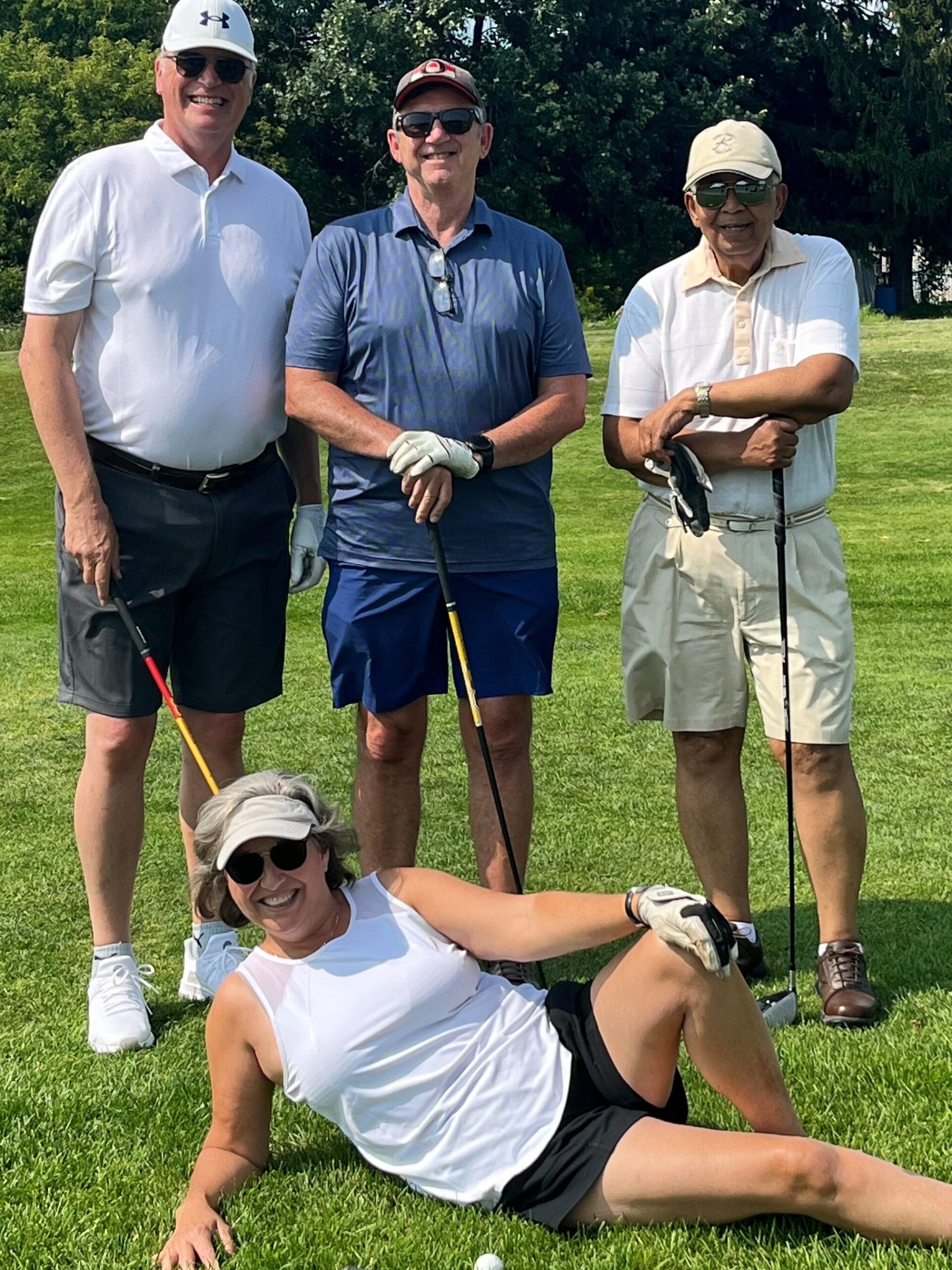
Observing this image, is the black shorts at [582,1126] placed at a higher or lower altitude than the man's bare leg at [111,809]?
lower

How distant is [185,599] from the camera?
13.8ft

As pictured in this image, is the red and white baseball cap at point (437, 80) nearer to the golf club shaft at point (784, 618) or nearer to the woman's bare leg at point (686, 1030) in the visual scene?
the golf club shaft at point (784, 618)

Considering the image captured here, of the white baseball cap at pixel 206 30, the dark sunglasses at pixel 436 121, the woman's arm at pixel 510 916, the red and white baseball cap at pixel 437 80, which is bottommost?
the woman's arm at pixel 510 916

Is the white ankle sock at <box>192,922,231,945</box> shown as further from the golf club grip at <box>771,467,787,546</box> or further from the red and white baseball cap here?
the red and white baseball cap

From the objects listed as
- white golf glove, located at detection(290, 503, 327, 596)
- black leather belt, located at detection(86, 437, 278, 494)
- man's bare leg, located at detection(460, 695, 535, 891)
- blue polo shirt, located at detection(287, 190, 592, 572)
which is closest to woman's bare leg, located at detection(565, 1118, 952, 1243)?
man's bare leg, located at detection(460, 695, 535, 891)

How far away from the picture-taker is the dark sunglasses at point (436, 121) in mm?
3963

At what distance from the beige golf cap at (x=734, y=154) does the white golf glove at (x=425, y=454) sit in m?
0.87

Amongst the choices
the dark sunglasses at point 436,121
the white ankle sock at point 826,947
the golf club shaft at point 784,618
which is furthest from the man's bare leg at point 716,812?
the dark sunglasses at point 436,121

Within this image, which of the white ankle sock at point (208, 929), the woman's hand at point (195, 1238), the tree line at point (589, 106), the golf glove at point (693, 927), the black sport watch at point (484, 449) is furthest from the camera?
the tree line at point (589, 106)

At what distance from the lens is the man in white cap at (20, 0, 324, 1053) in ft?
12.8

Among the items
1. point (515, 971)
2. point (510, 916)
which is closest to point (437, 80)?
point (510, 916)

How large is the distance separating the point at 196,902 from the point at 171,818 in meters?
2.94

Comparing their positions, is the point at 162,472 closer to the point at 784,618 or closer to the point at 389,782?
the point at 389,782

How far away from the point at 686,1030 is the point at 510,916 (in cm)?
40
